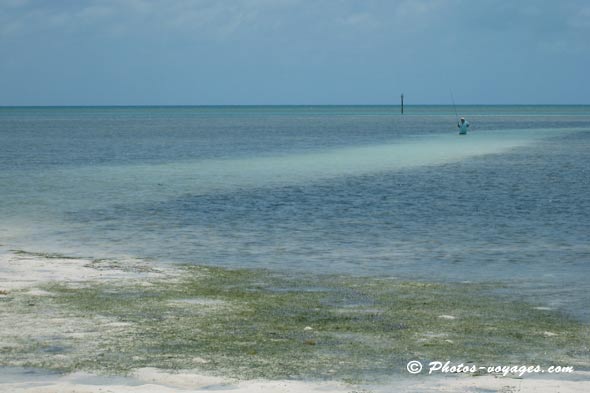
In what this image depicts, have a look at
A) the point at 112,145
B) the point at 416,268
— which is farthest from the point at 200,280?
the point at 112,145

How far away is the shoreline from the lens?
8164 mm

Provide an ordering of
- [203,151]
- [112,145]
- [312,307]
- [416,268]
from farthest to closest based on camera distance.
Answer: [112,145] < [203,151] < [416,268] < [312,307]

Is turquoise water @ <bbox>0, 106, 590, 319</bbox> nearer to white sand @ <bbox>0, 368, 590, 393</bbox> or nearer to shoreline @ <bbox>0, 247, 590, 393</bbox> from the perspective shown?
shoreline @ <bbox>0, 247, 590, 393</bbox>

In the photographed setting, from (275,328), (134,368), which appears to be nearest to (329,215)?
(275,328)

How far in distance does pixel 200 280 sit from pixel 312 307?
255 centimetres

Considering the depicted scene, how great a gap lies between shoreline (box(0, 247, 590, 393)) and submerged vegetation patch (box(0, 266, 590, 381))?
0.04m

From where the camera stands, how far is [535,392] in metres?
8.02

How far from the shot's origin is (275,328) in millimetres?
10578

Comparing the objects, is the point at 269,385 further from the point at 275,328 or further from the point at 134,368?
the point at 275,328

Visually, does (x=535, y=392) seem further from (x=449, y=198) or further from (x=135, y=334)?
(x=449, y=198)

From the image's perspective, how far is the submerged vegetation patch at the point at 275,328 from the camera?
29.7 ft

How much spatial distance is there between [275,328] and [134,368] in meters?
2.23

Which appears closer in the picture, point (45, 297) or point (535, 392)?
point (535, 392)

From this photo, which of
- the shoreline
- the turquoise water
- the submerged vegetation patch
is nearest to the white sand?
the shoreline
